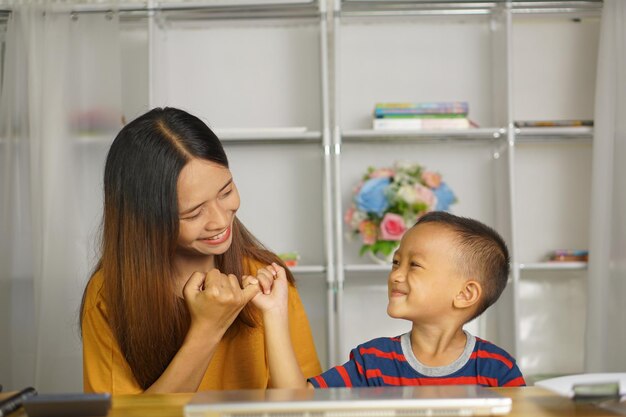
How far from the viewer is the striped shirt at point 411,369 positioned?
1.41 m

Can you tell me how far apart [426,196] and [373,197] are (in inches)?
8.2

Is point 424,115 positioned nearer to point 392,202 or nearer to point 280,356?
point 392,202

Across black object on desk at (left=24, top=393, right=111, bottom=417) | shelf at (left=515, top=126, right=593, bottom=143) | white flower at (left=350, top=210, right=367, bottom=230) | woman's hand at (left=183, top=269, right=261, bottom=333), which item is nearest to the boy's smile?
woman's hand at (left=183, top=269, right=261, bottom=333)

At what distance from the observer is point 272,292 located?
150cm

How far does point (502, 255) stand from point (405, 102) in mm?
2113

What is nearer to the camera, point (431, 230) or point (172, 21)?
point (431, 230)

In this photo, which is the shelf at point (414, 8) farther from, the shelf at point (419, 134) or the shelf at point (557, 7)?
the shelf at point (419, 134)

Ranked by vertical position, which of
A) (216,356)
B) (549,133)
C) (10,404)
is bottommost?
(216,356)

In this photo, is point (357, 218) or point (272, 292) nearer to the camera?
point (272, 292)

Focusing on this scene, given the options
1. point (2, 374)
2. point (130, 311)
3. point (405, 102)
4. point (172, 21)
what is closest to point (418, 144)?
point (405, 102)

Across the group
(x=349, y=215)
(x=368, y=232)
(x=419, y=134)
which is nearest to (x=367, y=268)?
(x=368, y=232)

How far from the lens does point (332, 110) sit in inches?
138

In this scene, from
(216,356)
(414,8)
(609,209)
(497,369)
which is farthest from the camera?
(414,8)

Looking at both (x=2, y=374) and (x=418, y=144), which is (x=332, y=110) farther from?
(x=2, y=374)
